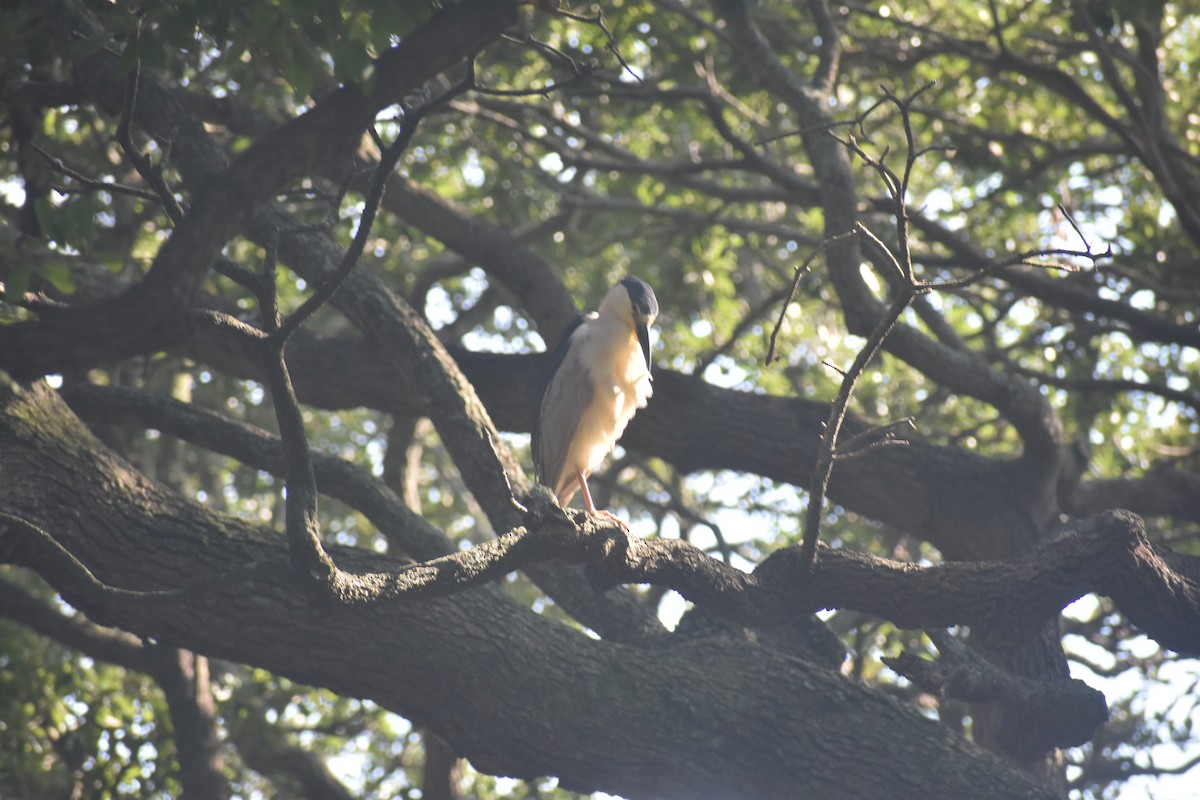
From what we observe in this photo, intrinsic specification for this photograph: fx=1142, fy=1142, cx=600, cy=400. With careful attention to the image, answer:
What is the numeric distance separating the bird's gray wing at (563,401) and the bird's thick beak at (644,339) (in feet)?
1.00

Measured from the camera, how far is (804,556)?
4.11 metres

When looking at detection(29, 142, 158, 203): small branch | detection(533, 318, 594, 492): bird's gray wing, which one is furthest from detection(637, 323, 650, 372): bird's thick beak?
detection(29, 142, 158, 203): small branch

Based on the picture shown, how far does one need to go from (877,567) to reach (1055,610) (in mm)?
730

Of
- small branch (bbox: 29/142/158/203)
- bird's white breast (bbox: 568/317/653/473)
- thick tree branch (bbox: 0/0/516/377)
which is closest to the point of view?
thick tree branch (bbox: 0/0/516/377)

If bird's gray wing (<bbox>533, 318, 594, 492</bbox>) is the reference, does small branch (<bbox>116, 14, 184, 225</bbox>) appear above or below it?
below

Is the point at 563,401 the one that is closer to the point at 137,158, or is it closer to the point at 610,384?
the point at 610,384

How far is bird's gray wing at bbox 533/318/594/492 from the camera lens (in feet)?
18.0

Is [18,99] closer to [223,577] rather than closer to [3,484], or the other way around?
[3,484]

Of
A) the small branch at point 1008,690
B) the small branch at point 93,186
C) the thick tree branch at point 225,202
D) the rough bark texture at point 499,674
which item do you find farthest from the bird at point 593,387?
the small branch at point 93,186

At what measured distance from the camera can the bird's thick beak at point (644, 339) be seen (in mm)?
5555

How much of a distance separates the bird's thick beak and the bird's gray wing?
31 cm

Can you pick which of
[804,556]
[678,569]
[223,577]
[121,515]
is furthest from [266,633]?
[804,556]

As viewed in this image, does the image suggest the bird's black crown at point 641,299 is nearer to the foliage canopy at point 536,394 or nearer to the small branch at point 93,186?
the foliage canopy at point 536,394

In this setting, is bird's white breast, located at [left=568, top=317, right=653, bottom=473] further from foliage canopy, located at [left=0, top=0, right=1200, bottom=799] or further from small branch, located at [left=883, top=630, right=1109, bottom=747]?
small branch, located at [left=883, top=630, right=1109, bottom=747]
